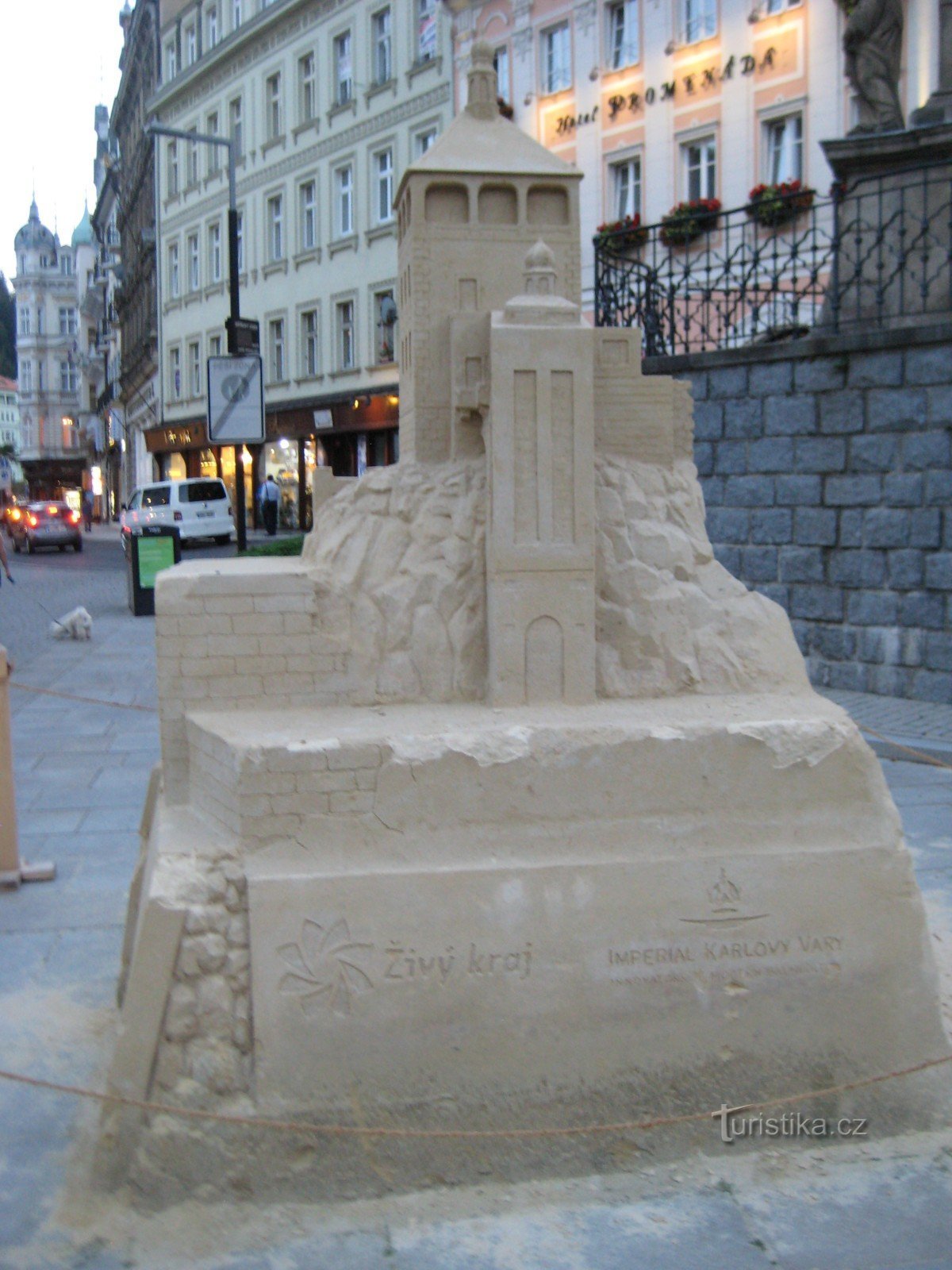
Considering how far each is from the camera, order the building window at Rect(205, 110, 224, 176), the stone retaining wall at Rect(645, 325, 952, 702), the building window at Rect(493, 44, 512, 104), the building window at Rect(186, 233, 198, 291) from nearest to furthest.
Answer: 1. the stone retaining wall at Rect(645, 325, 952, 702)
2. the building window at Rect(493, 44, 512, 104)
3. the building window at Rect(205, 110, 224, 176)
4. the building window at Rect(186, 233, 198, 291)

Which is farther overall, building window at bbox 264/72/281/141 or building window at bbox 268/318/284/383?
building window at bbox 264/72/281/141

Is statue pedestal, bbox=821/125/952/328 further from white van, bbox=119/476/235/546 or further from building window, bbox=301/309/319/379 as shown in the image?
building window, bbox=301/309/319/379

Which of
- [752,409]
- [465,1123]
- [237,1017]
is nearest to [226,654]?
[237,1017]

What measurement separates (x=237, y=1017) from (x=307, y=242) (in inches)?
1140

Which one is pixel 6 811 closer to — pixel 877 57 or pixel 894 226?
pixel 894 226

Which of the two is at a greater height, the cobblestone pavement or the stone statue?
the stone statue

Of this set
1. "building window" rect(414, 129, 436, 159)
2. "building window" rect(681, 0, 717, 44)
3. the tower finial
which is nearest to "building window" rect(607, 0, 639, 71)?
"building window" rect(681, 0, 717, 44)

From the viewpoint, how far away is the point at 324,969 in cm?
407

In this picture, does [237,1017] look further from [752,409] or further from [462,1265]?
[752,409]

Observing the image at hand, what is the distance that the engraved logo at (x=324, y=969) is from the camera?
4.05 m

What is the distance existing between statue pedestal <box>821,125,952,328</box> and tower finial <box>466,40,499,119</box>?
540cm

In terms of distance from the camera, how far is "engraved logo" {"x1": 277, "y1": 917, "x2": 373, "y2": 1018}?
159 inches

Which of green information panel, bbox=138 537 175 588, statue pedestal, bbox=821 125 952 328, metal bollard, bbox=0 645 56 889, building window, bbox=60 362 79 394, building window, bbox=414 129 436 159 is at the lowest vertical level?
metal bollard, bbox=0 645 56 889

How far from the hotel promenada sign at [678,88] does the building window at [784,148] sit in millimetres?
910
